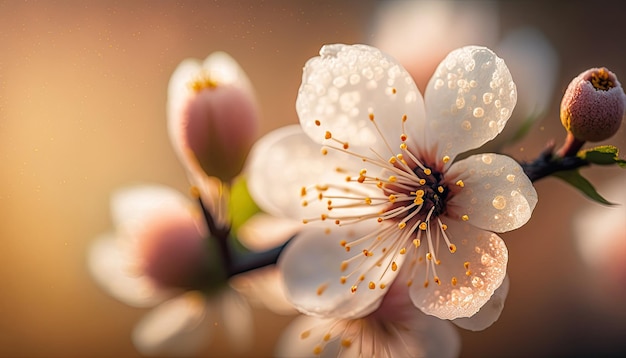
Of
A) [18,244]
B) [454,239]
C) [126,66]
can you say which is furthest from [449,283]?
[18,244]

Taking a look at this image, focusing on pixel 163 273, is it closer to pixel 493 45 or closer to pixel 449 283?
pixel 449 283

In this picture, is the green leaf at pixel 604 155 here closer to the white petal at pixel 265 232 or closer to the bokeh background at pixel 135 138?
the bokeh background at pixel 135 138

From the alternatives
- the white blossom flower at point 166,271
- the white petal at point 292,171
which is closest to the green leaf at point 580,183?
the white petal at point 292,171

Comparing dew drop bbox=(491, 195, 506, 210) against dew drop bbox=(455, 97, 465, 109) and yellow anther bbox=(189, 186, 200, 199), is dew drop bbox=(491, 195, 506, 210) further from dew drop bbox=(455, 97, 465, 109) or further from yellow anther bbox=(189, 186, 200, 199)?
yellow anther bbox=(189, 186, 200, 199)

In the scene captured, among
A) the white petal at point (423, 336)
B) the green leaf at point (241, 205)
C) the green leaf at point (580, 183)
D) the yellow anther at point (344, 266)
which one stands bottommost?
the white petal at point (423, 336)

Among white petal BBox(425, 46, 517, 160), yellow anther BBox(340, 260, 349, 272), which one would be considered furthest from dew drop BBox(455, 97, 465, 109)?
yellow anther BBox(340, 260, 349, 272)

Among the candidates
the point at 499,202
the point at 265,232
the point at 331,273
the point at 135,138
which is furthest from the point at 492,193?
the point at 135,138

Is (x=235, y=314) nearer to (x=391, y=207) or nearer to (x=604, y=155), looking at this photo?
(x=391, y=207)
